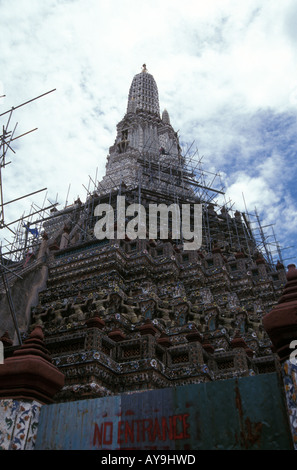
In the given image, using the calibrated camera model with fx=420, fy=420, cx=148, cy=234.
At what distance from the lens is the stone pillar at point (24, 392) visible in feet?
20.6

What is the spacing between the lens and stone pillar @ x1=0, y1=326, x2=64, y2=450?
6.28 metres

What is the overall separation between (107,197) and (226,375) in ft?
77.9

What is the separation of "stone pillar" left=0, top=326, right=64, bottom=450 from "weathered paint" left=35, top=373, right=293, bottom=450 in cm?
29

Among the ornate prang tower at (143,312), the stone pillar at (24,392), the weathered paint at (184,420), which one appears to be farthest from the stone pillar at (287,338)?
the ornate prang tower at (143,312)

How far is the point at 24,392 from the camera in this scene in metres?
6.59

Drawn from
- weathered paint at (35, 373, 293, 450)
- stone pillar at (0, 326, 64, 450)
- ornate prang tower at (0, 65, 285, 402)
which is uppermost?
ornate prang tower at (0, 65, 285, 402)

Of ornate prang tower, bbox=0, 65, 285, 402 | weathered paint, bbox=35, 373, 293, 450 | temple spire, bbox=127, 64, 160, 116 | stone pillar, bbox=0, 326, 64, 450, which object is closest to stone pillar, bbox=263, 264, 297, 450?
weathered paint, bbox=35, 373, 293, 450

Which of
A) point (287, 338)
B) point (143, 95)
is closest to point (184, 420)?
point (287, 338)

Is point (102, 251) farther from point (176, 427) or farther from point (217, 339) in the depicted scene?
point (176, 427)

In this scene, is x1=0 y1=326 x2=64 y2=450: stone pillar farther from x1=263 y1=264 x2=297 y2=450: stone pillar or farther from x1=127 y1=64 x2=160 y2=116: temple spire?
x1=127 y1=64 x2=160 y2=116: temple spire

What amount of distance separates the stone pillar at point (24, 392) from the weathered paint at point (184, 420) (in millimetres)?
294

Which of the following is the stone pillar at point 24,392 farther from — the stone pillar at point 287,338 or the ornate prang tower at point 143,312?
the stone pillar at point 287,338

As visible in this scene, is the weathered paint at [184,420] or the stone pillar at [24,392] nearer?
the weathered paint at [184,420]

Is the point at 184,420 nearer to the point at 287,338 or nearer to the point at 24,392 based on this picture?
the point at 287,338
